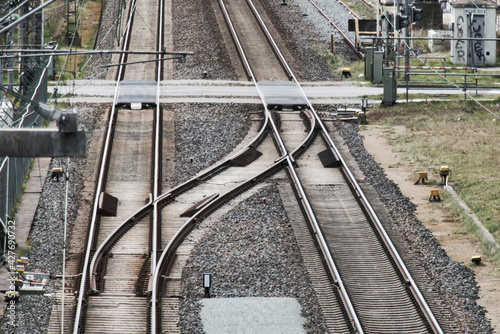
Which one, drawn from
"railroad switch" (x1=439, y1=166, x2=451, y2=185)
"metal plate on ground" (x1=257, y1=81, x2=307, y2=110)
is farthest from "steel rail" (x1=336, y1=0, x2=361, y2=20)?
"railroad switch" (x1=439, y1=166, x2=451, y2=185)

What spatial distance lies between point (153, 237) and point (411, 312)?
218 inches

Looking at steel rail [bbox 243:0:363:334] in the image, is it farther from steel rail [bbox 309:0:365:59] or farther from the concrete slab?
steel rail [bbox 309:0:365:59]

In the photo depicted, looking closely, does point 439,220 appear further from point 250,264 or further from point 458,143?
point 458,143

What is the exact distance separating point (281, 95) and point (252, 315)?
59.4ft

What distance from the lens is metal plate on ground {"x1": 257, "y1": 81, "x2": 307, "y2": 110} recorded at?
3002 centimetres

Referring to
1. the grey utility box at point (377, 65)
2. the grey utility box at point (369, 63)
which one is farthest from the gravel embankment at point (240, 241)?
the grey utility box at point (369, 63)

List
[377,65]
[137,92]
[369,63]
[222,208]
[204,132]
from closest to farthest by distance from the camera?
[222,208], [204,132], [137,92], [377,65], [369,63]

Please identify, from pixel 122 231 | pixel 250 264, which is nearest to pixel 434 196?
pixel 250 264

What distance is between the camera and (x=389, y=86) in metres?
30.8

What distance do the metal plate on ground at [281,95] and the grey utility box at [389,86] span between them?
2.94 m

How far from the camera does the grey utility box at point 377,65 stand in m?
33.9

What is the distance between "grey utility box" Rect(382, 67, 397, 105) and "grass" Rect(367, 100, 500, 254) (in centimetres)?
39

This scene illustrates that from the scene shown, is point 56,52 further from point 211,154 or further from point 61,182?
point 211,154

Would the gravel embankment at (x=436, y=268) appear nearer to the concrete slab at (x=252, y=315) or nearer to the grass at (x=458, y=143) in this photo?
the grass at (x=458, y=143)
